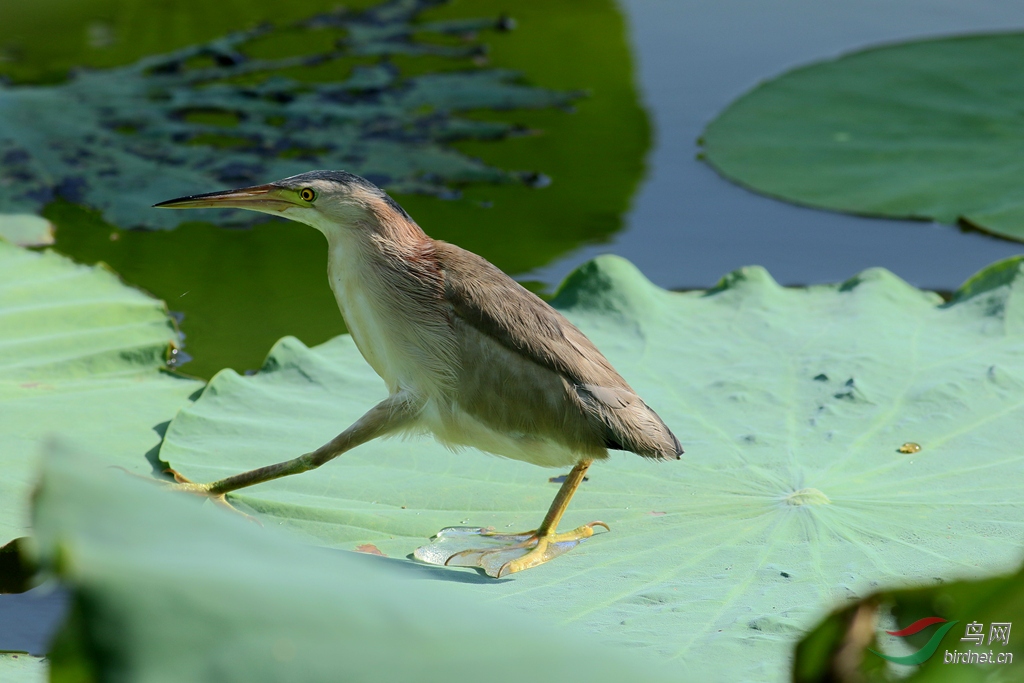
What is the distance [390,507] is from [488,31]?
11.9 ft

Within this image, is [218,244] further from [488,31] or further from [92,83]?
[488,31]

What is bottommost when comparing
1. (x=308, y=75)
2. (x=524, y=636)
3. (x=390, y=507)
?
(x=390, y=507)

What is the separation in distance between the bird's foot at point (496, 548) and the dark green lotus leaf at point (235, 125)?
6.42 feet

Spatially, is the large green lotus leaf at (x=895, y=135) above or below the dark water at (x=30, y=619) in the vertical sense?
above

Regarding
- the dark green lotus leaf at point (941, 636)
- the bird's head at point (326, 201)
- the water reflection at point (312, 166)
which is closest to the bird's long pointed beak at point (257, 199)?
the bird's head at point (326, 201)

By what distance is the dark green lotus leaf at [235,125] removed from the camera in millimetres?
3668

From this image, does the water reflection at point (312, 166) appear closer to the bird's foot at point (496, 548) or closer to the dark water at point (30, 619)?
the dark water at point (30, 619)

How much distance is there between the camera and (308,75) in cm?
466

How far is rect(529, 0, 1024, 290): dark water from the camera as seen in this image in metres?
3.40

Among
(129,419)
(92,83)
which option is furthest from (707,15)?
(129,419)

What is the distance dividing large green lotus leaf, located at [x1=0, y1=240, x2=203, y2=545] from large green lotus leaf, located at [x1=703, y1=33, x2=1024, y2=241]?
7.36 ft

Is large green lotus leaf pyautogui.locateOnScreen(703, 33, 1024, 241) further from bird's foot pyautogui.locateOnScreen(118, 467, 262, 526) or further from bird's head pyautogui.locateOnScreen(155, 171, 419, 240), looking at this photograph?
bird's foot pyautogui.locateOnScreen(118, 467, 262, 526)

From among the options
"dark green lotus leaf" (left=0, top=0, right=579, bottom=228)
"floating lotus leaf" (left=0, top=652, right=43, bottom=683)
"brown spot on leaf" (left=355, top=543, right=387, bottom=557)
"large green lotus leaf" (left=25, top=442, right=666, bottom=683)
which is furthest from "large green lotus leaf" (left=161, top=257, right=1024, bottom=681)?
"dark green lotus leaf" (left=0, top=0, right=579, bottom=228)

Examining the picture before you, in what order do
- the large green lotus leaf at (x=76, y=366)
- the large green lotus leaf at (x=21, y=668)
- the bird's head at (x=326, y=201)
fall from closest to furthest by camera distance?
the large green lotus leaf at (x=21, y=668)
the bird's head at (x=326, y=201)
the large green lotus leaf at (x=76, y=366)
